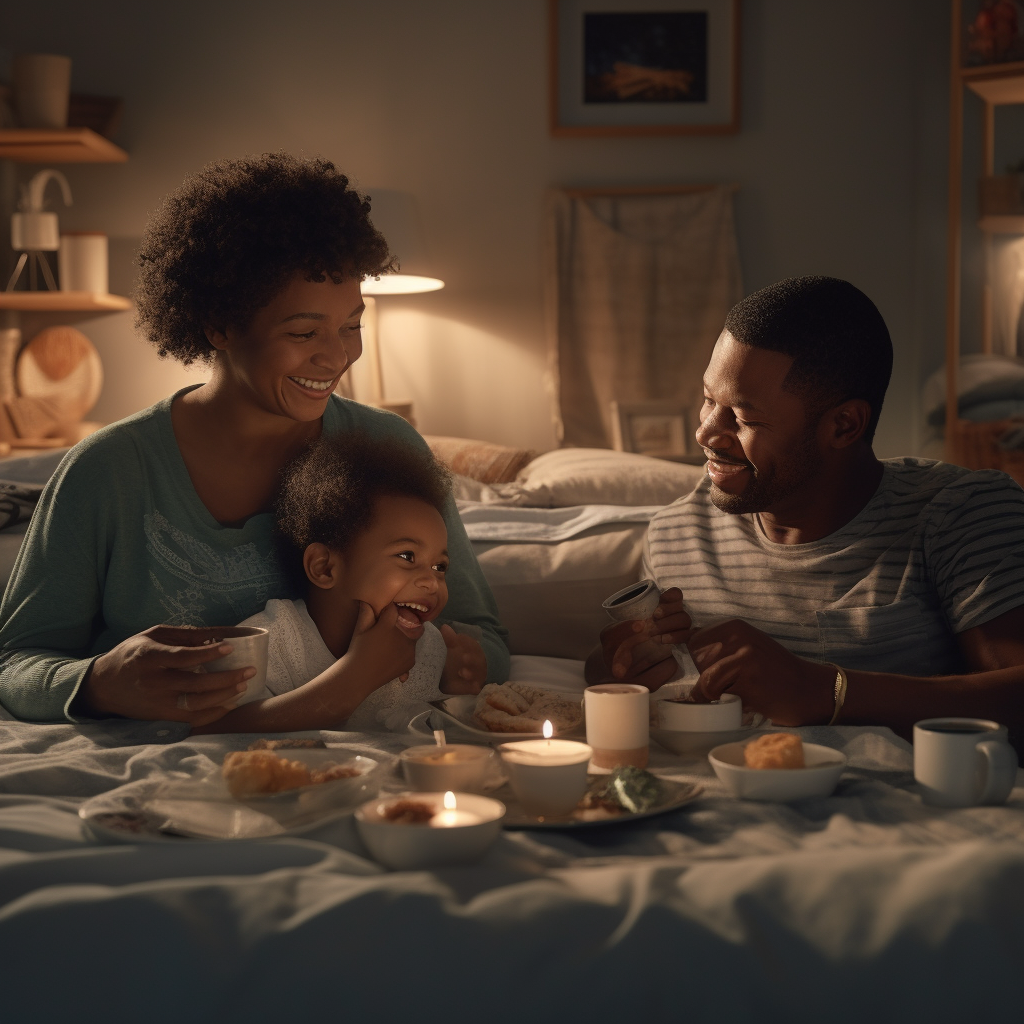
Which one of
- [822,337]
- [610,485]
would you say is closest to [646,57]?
[610,485]

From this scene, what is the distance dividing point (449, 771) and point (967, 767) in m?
0.48

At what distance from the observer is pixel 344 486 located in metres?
1.47

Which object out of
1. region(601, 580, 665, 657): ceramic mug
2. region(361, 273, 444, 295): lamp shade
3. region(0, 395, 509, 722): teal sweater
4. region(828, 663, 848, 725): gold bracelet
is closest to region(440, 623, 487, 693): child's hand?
region(0, 395, 509, 722): teal sweater

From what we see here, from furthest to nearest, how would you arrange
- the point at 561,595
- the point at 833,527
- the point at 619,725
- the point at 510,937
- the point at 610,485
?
the point at 610,485
the point at 561,595
the point at 833,527
the point at 619,725
the point at 510,937

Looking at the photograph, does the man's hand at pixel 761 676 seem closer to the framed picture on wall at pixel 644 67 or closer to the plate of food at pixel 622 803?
the plate of food at pixel 622 803

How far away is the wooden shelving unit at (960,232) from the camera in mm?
3336

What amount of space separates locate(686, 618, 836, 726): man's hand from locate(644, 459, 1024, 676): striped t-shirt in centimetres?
23

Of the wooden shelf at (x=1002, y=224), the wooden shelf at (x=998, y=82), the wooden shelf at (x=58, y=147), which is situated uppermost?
the wooden shelf at (x=998, y=82)

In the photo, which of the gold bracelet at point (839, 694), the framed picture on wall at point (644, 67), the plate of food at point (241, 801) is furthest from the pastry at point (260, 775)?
the framed picture on wall at point (644, 67)

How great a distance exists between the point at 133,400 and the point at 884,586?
331 cm

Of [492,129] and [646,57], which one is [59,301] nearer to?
[492,129]

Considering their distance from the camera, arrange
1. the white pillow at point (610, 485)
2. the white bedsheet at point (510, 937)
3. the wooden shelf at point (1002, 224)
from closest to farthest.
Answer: the white bedsheet at point (510, 937) → the white pillow at point (610, 485) → the wooden shelf at point (1002, 224)

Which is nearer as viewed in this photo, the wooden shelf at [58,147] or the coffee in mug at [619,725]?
the coffee in mug at [619,725]

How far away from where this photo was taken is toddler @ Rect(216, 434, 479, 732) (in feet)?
4.44
